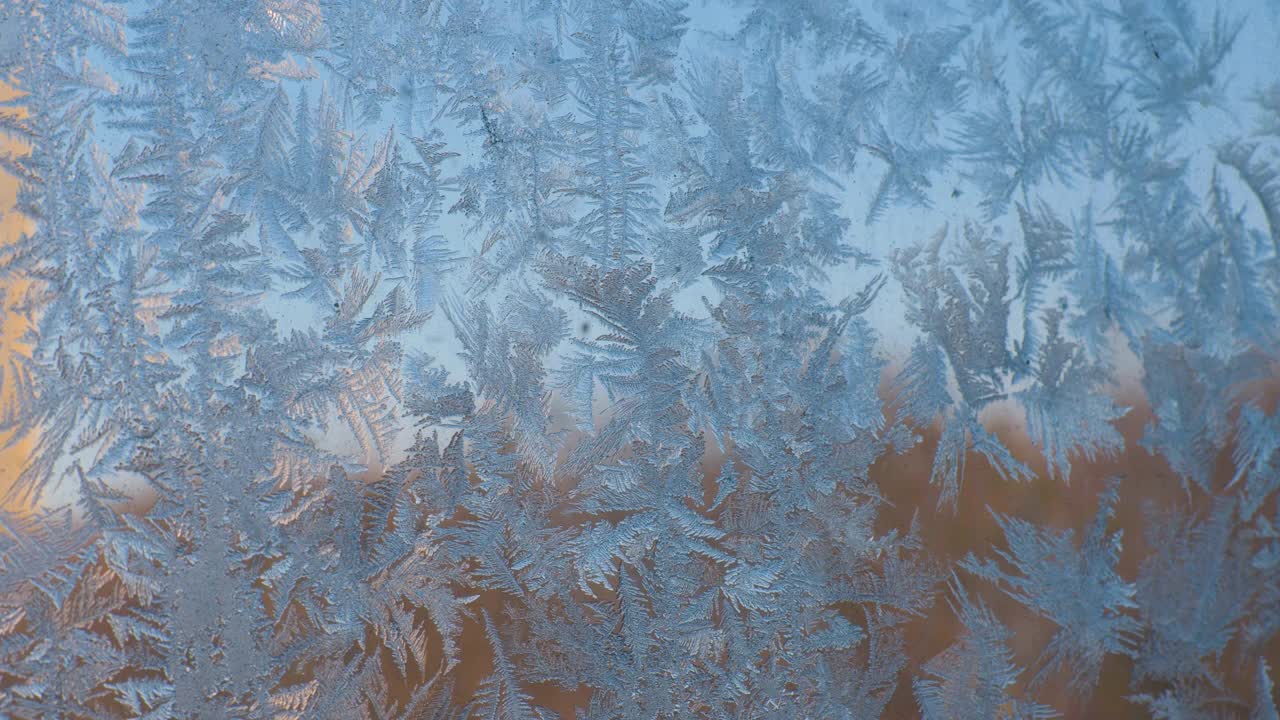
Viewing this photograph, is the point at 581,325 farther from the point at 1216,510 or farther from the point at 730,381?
the point at 1216,510

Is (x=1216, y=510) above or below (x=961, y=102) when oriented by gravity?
below

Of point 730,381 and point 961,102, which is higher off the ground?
point 961,102

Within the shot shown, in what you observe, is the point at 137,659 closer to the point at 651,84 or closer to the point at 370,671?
the point at 370,671

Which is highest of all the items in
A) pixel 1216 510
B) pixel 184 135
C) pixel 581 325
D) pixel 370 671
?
pixel 184 135

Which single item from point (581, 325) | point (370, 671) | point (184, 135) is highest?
point (184, 135)

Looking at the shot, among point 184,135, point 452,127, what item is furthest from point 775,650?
point 184,135

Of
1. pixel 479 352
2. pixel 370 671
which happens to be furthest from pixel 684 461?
pixel 370 671
